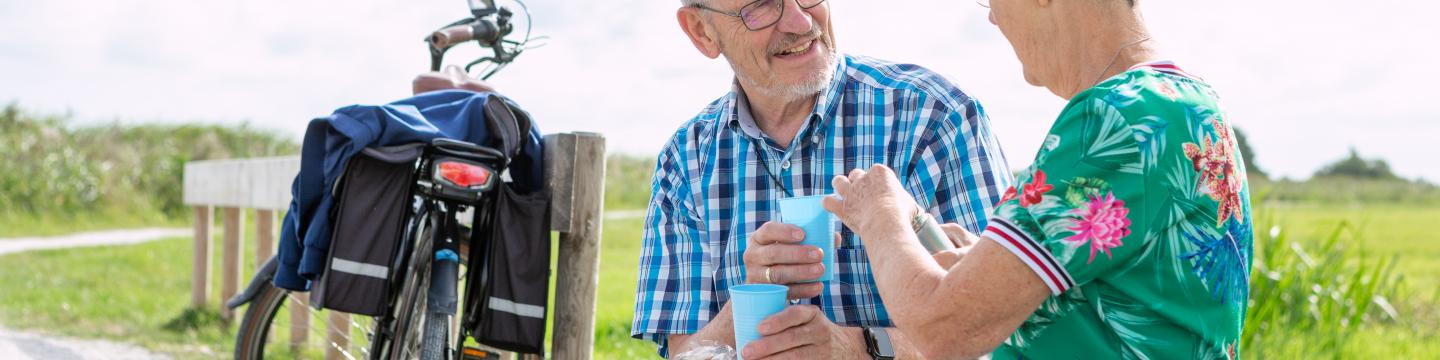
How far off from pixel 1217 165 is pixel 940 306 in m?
0.38

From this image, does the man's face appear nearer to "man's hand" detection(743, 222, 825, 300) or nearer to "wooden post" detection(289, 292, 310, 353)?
"man's hand" detection(743, 222, 825, 300)

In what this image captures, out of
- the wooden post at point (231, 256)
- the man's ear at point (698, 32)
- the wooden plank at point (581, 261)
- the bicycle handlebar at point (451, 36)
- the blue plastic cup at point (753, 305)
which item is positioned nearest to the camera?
the blue plastic cup at point (753, 305)

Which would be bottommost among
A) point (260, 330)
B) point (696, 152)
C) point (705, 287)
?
point (260, 330)

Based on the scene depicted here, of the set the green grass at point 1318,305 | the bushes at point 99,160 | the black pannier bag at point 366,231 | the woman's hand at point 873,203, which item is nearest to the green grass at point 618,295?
the black pannier bag at point 366,231

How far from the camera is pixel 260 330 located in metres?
4.62

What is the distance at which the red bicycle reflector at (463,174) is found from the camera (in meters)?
3.29

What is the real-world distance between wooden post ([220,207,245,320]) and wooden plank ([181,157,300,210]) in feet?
0.52

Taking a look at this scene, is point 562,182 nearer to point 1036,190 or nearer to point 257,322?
point 257,322

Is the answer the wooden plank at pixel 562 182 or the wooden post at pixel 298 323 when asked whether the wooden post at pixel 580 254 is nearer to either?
the wooden plank at pixel 562 182

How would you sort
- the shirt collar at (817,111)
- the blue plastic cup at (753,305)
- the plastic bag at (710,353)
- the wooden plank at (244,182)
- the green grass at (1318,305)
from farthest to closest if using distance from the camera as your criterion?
1. the green grass at (1318,305)
2. the wooden plank at (244,182)
3. the shirt collar at (817,111)
4. the plastic bag at (710,353)
5. the blue plastic cup at (753,305)

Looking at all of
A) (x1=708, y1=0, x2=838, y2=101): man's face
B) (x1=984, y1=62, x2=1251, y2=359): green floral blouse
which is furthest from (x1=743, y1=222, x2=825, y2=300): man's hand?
(x1=708, y1=0, x2=838, y2=101): man's face

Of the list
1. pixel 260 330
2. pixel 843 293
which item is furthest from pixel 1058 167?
pixel 260 330

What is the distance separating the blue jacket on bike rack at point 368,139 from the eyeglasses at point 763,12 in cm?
104

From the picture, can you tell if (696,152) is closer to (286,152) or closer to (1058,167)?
(1058,167)
